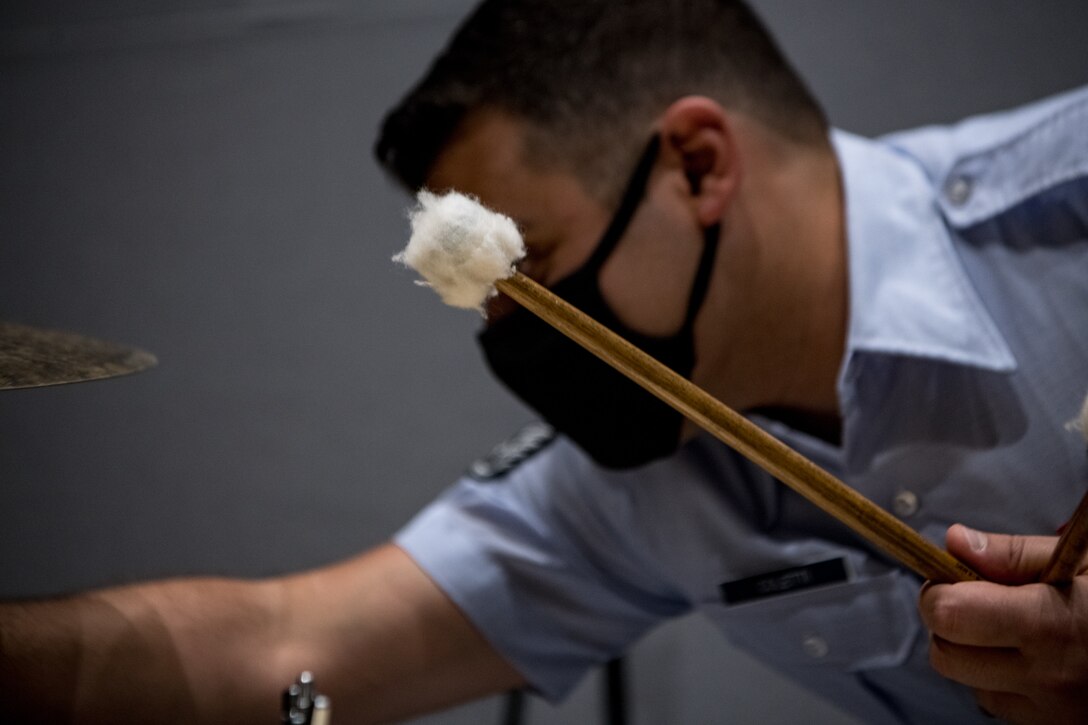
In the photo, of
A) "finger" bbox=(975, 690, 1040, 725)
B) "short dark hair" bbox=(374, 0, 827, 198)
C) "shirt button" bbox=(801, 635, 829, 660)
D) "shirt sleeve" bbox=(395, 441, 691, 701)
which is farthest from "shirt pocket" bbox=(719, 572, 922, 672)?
"short dark hair" bbox=(374, 0, 827, 198)

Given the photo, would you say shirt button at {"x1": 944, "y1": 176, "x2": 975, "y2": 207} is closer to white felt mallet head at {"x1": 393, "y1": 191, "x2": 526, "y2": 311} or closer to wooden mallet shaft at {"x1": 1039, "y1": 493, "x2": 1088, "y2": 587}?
wooden mallet shaft at {"x1": 1039, "y1": 493, "x2": 1088, "y2": 587}

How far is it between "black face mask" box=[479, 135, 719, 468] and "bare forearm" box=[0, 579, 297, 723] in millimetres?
275

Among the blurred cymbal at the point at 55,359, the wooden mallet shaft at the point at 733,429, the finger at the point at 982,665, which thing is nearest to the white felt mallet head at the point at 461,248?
the wooden mallet shaft at the point at 733,429

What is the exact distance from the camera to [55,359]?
1.50ft

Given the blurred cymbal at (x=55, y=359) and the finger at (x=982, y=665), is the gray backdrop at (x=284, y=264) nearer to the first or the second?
the blurred cymbal at (x=55, y=359)

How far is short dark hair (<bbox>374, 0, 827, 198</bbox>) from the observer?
68 cm

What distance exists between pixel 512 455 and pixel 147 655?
376 millimetres

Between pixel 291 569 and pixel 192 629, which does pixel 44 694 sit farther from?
pixel 291 569

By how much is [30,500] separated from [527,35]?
2.17 feet

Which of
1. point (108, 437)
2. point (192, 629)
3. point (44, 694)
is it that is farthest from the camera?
point (108, 437)

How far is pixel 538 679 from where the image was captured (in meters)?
0.83

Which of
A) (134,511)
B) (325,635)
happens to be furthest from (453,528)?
(134,511)

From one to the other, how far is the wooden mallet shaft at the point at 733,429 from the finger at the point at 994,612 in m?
0.02

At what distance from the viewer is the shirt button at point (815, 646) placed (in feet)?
2.46
